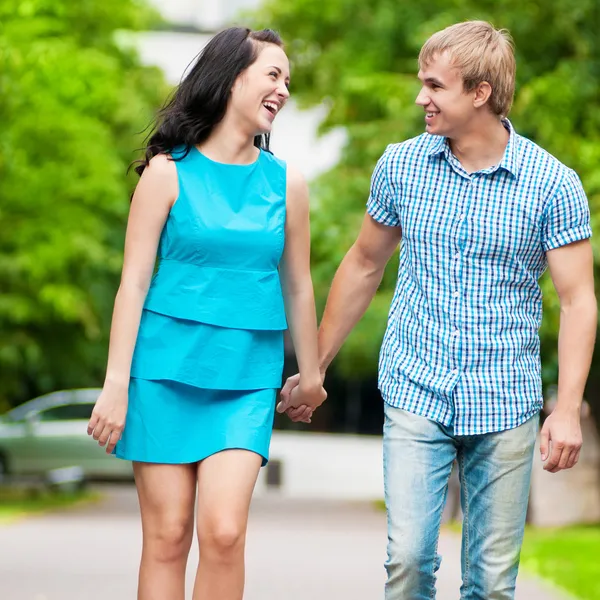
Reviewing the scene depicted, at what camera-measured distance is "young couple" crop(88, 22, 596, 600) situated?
4.88 m

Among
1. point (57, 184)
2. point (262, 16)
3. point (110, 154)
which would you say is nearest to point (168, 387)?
point (57, 184)

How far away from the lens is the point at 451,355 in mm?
4926

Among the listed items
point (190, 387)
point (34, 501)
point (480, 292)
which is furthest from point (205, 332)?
point (34, 501)

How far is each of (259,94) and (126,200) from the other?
62.7 ft

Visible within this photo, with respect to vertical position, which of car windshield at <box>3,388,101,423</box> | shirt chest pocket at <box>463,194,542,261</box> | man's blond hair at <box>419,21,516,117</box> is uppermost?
man's blond hair at <box>419,21,516,117</box>

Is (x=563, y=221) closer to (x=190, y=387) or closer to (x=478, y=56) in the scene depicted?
(x=478, y=56)

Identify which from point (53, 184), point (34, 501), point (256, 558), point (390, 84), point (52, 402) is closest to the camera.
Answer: point (256, 558)

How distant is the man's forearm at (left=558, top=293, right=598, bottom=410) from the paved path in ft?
16.0

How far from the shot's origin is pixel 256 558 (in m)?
13.0

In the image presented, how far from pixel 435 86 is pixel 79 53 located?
17018 mm

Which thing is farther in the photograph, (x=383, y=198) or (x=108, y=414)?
(x=383, y=198)

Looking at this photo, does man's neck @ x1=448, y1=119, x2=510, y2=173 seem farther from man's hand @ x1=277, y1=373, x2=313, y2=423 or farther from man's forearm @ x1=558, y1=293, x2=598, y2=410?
man's hand @ x1=277, y1=373, x2=313, y2=423

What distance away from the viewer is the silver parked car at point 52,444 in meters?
→ 27.5

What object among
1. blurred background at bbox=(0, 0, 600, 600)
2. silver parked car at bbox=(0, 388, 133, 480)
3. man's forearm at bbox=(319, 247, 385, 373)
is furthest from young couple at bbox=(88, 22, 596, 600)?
silver parked car at bbox=(0, 388, 133, 480)
